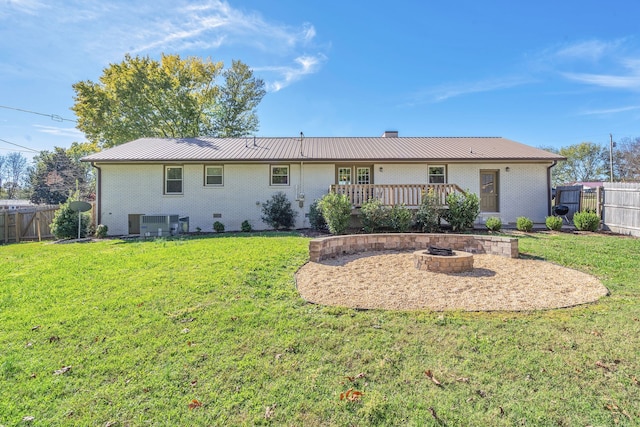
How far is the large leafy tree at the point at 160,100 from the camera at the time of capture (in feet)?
70.7

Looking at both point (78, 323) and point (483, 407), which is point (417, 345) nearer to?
point (483, 407)

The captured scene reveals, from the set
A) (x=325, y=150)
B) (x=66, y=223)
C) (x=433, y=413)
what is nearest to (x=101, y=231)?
(x=66, y=223)

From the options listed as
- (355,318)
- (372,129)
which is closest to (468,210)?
(355,318)

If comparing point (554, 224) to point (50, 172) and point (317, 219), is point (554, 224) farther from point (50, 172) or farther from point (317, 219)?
point (50, 172)

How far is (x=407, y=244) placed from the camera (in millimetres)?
7719

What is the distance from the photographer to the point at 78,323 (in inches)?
137

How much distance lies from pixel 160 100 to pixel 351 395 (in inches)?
1007

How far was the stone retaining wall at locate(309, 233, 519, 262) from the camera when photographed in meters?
6.60

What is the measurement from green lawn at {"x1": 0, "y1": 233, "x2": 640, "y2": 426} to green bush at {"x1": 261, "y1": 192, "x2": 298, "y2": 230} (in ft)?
24.3

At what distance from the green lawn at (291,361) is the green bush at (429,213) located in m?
5.46

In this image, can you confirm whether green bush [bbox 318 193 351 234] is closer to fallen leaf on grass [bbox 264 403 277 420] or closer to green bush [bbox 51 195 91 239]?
fallen leaf on grass [bbox 264 403 277 420]

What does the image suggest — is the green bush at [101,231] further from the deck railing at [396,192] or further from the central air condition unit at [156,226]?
the deck railing at [396,192]

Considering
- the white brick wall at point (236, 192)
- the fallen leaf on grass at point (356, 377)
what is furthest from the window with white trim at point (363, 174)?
the fallen leaf on grass at point (356, 377)

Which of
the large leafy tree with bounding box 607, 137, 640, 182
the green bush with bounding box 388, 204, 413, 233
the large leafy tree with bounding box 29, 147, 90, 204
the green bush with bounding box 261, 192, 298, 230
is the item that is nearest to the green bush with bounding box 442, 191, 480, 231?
the green bush with bounding box 388, 204, 413, 233
